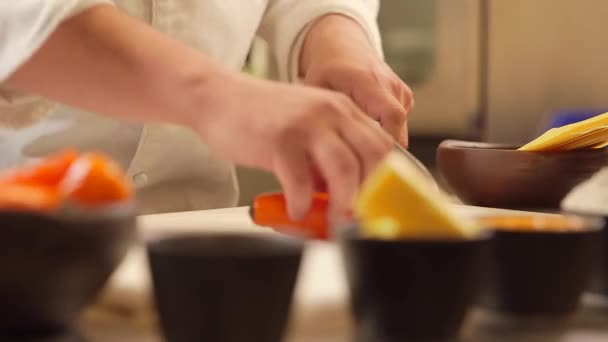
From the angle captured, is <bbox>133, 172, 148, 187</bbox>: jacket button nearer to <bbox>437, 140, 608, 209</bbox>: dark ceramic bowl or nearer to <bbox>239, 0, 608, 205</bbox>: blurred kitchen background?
<bbox>437, 140, 608, 209</bbox>: dark ceramic bowl

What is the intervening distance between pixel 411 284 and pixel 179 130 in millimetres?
627

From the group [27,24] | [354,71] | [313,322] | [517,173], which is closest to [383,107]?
[354,71]

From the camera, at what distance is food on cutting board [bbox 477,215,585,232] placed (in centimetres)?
47

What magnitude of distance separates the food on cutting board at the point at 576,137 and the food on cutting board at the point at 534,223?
0.31 m

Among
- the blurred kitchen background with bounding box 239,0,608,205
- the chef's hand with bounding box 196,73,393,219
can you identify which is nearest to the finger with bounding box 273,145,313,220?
the chef's hand with bounding box 196,73,393,219

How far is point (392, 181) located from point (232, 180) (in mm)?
688

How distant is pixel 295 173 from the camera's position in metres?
0.58

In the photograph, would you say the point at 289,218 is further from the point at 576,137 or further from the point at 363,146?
the point at 576,137

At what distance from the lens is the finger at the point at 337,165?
57 cm

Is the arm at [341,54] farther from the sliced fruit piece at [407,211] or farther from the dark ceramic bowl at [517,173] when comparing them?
the sliced fruit piece at [407,211]

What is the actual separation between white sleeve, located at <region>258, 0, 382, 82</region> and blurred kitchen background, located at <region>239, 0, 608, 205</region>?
1015 mm

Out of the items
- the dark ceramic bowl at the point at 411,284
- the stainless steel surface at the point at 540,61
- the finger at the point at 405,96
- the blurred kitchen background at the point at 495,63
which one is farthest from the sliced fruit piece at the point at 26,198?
the stainless steel surface at the point at 540,61

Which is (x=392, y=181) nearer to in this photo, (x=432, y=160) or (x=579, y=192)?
(x=579, y=192)

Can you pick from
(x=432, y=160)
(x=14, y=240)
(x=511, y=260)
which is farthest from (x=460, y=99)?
(x=14, y=240)
